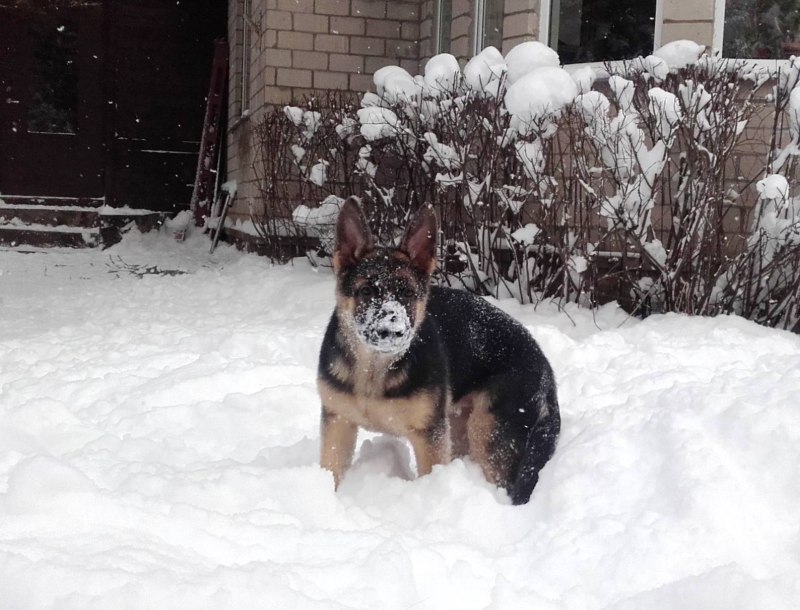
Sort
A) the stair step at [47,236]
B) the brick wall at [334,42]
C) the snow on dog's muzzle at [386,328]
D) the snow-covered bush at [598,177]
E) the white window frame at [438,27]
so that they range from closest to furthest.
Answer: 1. the snow on dog's muzzle at [386,328]
2. the snow-covered bush at [598,177]
3. the white window frame at [438,27]
4. the brick wall at [334,42]
5. the stair step at [47,236]

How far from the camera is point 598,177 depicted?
257 inches

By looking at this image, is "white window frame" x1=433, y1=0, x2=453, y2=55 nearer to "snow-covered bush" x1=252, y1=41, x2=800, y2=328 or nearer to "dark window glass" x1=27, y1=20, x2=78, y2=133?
"snow-covered bush" x1=252, y1=41, x2=800, y2=328

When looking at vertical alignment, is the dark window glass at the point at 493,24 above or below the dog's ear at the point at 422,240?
above

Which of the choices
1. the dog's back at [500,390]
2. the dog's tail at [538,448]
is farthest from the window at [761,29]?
the dog's tail at [538,448]

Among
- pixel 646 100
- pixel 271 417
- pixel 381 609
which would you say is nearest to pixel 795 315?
pixel 646 100

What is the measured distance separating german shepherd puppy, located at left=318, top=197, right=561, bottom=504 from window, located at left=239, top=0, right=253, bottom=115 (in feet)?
29.4

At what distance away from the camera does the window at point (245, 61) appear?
12092 mm

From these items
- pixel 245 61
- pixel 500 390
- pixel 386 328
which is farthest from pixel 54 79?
pixel 386 328

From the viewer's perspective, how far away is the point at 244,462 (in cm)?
380

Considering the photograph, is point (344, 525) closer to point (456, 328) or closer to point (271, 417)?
point (456, 328)

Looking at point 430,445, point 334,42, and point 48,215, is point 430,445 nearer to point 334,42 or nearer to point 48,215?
point 334,42

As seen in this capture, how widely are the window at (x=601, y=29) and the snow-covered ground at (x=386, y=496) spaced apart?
3.41m

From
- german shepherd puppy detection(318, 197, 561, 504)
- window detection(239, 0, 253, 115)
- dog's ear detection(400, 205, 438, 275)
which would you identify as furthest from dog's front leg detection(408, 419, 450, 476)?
window detection(239, 0, 253, 115)

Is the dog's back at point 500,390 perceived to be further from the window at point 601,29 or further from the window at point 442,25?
the window at point 442,25
